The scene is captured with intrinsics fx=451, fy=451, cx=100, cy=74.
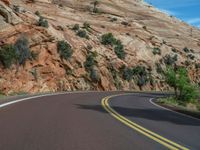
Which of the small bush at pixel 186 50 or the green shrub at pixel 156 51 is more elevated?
the small bush at pixel 186 50

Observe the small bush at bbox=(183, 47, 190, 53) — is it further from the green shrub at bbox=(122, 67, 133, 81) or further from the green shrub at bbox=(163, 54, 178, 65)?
the green shrub at bbox=(122, 67, 133, 81)

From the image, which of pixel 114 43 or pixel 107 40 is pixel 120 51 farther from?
pixel 107 40

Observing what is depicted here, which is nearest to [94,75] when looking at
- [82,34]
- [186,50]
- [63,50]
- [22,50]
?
[63,50]

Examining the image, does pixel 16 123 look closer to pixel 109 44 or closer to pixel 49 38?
pixel 49 38

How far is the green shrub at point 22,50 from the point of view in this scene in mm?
43344

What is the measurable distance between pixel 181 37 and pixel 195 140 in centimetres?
8636

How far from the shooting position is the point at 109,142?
10250mm

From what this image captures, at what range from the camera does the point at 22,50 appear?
44188 millimetres

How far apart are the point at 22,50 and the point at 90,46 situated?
1680cm

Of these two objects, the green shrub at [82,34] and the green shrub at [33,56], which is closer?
the green shrub at [33,56]

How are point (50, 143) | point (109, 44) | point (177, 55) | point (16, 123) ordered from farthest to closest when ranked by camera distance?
1. point (177, 55)
2. point (109, 44)
3. point (16, 123)
4. point (50, 143)

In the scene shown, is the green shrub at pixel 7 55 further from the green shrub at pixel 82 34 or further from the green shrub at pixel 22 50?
the green shrub at pixel 82 34

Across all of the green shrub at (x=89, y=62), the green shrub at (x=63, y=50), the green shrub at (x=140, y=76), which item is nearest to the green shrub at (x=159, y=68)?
the green shrub at (x=140, y=76)

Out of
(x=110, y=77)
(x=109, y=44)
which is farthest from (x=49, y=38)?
(x=109, y=44)
